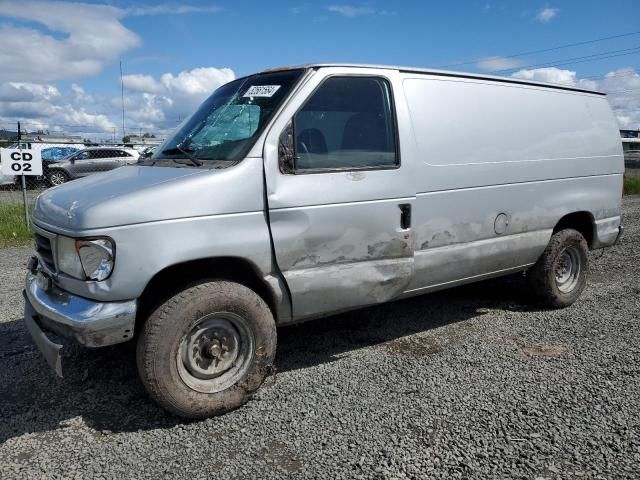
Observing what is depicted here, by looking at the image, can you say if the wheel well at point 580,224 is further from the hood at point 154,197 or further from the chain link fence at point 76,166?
the chain link fence at point 76,166

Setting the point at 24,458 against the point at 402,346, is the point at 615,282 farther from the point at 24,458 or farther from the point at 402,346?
the point at 24,458

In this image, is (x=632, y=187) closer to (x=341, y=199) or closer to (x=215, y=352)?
(x=341, y=199)

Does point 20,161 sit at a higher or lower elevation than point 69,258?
higher

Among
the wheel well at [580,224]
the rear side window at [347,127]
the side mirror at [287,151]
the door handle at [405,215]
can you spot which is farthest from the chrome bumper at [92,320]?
the wheel well at [580,224]

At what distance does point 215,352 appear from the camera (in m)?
3.24

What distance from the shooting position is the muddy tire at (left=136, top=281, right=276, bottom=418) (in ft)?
9.84

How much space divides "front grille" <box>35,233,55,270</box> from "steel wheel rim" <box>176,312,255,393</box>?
3.25 ft

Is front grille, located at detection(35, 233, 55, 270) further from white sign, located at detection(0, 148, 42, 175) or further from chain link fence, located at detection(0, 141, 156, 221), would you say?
chain link fence, located at detection(0, 141, 156, 221)

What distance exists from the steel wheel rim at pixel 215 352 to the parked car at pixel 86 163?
54.5 ft

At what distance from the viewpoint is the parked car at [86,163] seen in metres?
18.7

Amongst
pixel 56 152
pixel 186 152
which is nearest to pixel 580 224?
pixel 186 152

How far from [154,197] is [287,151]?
0.90m

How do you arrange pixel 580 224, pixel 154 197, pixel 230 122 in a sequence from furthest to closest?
pixel 580 224 < pixel 230 122 < pixel 154 197

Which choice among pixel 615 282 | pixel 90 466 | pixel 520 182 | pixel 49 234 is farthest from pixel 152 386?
pixel 615 282
